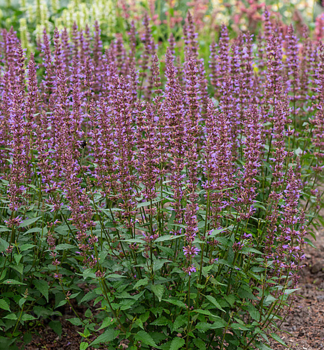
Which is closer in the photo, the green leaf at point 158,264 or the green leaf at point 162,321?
the green leaf at point 158,264

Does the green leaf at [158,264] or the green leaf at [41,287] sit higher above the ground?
the green leaf at [158,264]

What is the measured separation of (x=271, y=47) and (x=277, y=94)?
60 cm

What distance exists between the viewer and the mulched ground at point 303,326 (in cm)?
490

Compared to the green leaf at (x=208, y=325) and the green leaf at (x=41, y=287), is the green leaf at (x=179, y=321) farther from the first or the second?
the green leaf at (x=41, y=287)

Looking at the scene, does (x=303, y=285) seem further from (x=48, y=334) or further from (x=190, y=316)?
(x=48, y=334)

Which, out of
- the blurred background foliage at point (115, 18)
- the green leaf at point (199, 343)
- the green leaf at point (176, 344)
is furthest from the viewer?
the blurred background foliage at point (115, 18)

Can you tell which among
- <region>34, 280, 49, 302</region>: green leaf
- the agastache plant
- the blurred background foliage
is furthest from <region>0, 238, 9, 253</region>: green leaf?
the blurred background foliage

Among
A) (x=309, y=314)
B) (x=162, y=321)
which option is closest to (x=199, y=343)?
(x=162, y=321)

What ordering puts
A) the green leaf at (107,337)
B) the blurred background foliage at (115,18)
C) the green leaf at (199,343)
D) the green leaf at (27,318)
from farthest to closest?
the blurred background foliage at (115,18) < the green leaf at (27,318) < the green leaf at (199,343) < the green leaf at (107,337)

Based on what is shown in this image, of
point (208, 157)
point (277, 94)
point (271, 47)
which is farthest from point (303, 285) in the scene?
point (208, 157)

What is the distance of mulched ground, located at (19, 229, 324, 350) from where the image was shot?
16.1 feet

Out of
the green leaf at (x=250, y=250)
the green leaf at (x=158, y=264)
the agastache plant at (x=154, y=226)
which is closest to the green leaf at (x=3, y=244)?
the agastache plant at (x=154, y=226)

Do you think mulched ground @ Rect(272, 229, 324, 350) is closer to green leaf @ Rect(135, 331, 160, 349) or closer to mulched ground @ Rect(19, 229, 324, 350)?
mulched ground @ Rect(19, 229, 324, 350)

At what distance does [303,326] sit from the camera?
17.8ft
